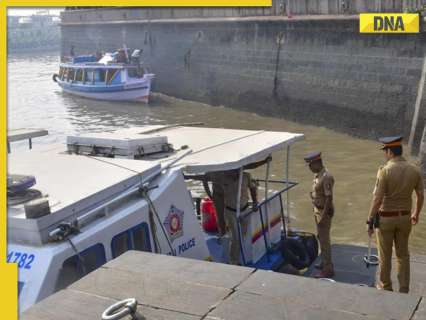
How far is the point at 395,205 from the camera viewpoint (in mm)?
5629

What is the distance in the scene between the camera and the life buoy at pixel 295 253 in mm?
7680

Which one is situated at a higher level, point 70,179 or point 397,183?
point 70,179

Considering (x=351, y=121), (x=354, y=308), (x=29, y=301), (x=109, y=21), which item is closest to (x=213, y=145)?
(x=29, y=301)

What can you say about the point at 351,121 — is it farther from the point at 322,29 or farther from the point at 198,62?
the point at 198,62

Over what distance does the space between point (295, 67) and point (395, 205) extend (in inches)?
803

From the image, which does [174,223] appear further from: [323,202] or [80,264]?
[323,202]

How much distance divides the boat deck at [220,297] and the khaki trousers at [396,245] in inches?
114

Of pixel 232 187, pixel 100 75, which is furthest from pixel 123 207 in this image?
pixel 100 75

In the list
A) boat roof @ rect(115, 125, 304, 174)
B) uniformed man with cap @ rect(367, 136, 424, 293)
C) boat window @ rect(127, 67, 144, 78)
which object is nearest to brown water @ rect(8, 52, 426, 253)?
boat window @ rect(127, 67, 144, 78)

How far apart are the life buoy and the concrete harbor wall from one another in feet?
37.6

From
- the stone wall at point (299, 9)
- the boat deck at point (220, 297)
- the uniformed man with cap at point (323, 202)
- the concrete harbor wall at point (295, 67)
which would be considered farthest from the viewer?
the concrete harbor wall at point (295, 67)

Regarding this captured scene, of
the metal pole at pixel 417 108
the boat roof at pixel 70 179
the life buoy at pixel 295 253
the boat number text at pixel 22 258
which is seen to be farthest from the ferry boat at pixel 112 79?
the boat number text at pixel 22 258

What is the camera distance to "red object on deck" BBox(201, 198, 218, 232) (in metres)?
7.79

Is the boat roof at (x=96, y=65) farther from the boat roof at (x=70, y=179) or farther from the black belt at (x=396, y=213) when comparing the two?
the black belt at (x=396, y=213)
